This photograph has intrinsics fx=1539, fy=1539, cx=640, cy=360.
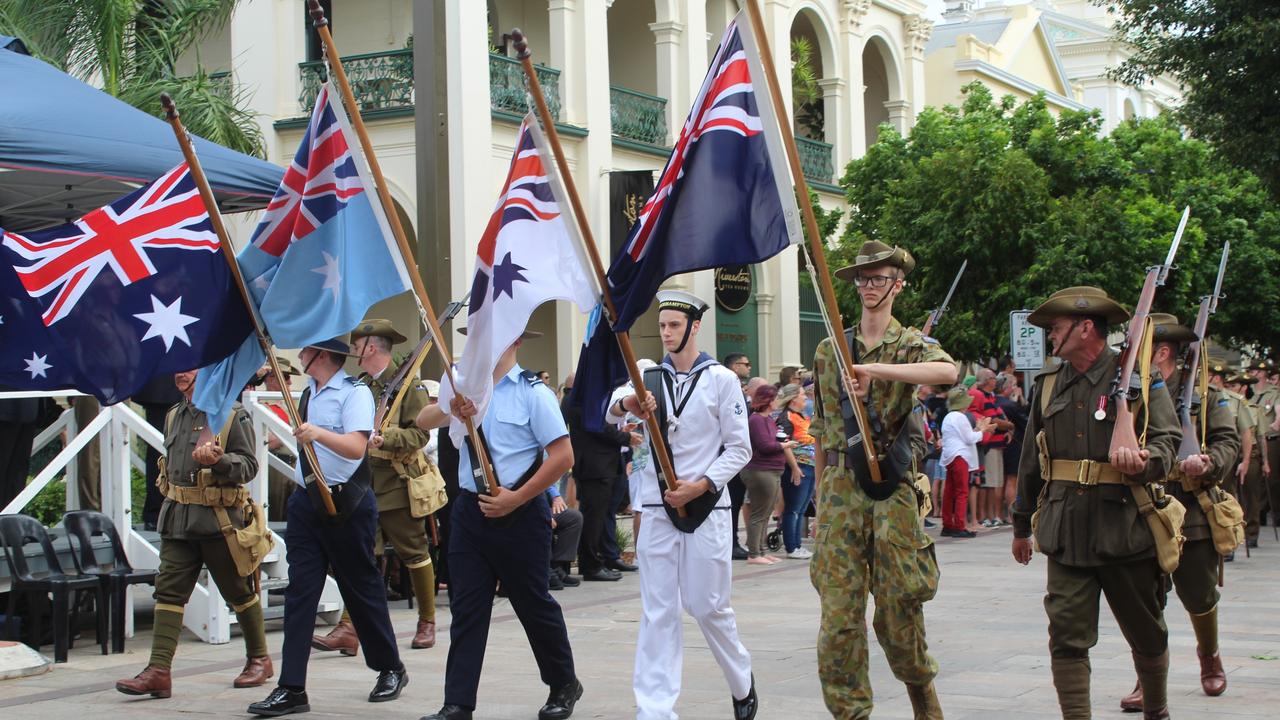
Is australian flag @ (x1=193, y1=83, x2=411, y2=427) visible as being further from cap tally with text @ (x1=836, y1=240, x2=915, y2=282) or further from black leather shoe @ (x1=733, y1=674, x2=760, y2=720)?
black leather shoe @ (x1=733, y1=674, x2=760, y2=720)

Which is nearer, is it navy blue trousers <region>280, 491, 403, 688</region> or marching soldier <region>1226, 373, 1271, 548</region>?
navy blue trousers <region>280, 491, 403, 688</region>

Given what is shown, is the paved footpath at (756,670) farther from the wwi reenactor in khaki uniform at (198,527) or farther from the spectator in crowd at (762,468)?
the spectator in crowd at (762,468)

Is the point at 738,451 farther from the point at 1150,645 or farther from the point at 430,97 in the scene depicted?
the point at 430,97

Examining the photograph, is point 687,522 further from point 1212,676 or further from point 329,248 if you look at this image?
point 1212,676

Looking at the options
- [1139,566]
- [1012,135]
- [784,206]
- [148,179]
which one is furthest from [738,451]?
[1012,135]

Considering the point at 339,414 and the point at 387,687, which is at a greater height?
the point at 339,414

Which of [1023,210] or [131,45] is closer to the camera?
[131,45]

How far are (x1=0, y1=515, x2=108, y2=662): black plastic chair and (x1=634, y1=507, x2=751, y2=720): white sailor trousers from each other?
14.9ft

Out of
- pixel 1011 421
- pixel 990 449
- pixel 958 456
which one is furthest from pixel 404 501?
pixel 1011 421

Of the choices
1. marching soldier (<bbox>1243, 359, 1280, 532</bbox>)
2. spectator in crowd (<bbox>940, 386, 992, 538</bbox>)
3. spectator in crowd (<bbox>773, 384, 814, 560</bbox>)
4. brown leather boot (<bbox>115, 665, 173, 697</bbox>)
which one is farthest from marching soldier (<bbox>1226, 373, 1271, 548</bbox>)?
brown leather boot (<bbox>115, 665, 173, 697</bbox>)

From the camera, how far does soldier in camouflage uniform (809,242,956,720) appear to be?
6.38 meters

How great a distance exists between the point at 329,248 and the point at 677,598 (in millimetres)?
2538

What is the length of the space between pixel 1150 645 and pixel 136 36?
14765 mm

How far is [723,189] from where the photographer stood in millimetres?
6656
